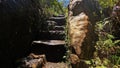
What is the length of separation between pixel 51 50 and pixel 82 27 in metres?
1.81

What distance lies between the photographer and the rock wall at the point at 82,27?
4543mm

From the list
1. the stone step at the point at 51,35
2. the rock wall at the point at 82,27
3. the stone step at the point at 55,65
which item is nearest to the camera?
the rock wall at the point at 82,27

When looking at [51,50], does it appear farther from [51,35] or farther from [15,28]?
[15,28]

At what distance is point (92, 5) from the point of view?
19.1 ft

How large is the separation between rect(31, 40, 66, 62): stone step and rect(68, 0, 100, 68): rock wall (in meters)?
1.20

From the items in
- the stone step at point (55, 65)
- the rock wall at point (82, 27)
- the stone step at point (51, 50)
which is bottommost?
the stone step at point (55, 65)

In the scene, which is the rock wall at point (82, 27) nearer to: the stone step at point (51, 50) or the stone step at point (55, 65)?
the stone step at point (55, 65)

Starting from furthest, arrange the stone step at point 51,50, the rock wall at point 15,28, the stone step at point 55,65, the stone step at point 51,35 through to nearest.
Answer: the stone step at point 51,35 → the stone step at point 51,50 → the stone step at point 55,65 → the rock wall at point 15,28

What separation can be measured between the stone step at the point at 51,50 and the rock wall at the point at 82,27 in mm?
1197

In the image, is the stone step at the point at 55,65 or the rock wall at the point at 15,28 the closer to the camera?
the rock wall at the point at 15,28

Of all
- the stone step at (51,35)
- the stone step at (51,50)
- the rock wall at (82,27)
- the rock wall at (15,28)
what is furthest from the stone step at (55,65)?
the stone step at (51,35)

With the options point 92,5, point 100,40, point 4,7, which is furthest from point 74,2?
point 4,7

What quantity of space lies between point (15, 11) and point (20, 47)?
105 centimetres

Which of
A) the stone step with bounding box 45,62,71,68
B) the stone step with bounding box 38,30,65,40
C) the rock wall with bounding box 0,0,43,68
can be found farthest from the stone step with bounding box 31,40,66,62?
the stone step with bounding box 38,30,65,40
